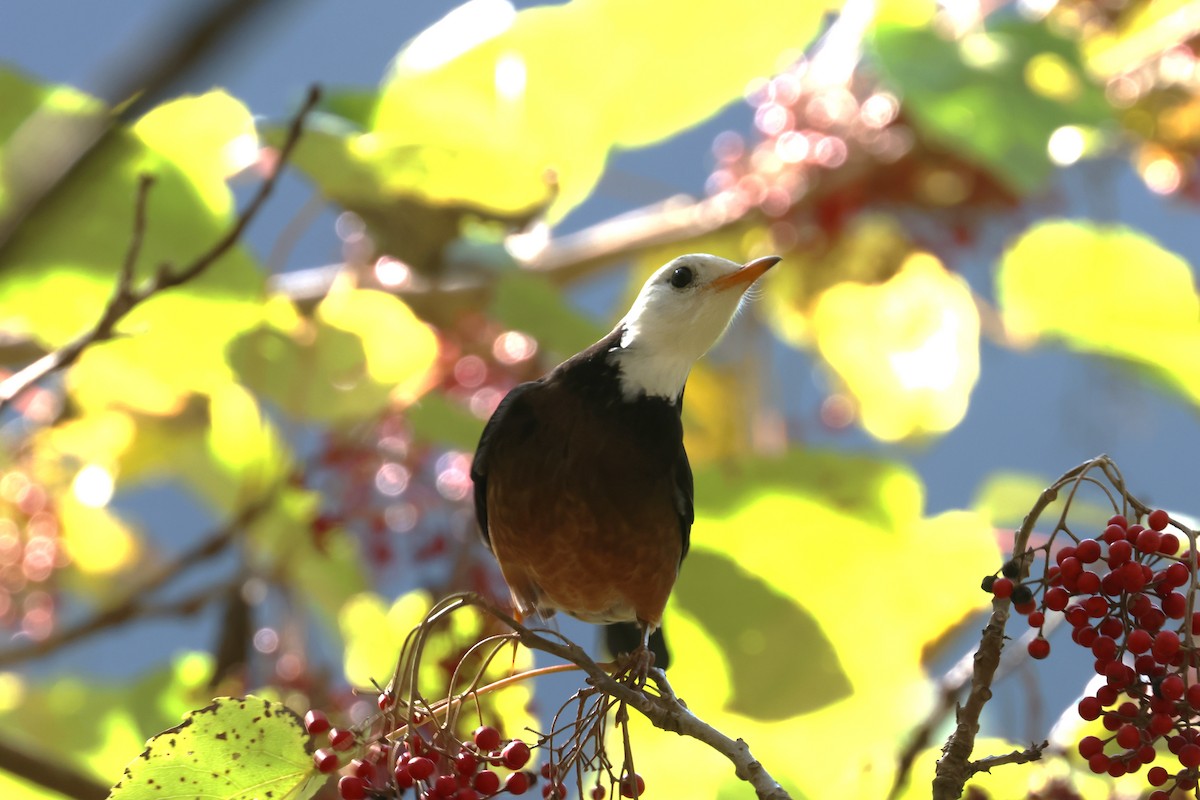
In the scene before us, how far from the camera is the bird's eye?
808 millimetres

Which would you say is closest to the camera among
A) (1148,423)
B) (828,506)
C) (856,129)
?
(828,506)

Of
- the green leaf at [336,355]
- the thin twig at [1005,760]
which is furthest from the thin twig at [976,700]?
the green leaf at [336,355]

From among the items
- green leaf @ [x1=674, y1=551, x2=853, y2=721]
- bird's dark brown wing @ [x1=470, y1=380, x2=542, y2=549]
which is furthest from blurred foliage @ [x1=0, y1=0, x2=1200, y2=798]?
bird's dark brown wing @ [x1=470, y1=380, x2=542, y2=549]

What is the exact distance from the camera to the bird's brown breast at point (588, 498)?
0.71m

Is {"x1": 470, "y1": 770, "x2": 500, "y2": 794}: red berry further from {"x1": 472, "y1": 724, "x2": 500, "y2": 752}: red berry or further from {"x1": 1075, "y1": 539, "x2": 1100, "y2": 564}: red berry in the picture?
{"x1": 1075, "y1": 539, "x2": 1100, "y2": 564}: red berry

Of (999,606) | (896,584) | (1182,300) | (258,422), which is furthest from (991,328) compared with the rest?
(999,606)

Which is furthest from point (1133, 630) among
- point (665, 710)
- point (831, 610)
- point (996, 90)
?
point (996, 90)

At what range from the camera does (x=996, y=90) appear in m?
1.13

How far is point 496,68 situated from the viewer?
3.79ft

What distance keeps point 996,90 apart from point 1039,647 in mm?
734

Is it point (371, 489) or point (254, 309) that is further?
point (371, 489)

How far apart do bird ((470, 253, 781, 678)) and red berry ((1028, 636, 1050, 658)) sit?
23 cm

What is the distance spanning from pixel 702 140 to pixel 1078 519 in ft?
8.32

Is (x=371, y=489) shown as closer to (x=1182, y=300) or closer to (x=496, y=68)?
(x=496, y=68)
